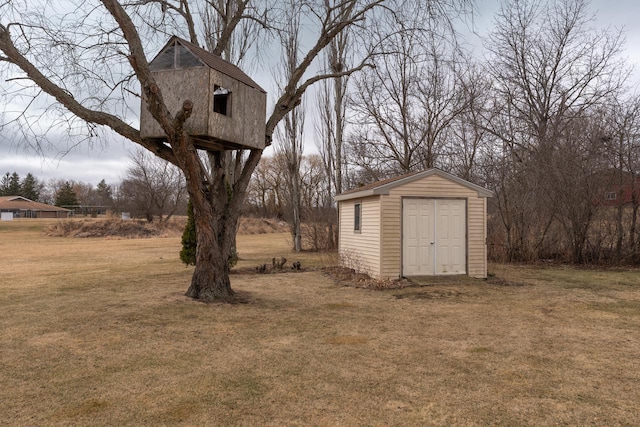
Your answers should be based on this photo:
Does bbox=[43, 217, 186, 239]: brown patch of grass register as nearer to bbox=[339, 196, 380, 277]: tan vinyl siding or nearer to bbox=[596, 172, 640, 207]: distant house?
bbox=[339, 196, 380, 277]: tan vinyl siding

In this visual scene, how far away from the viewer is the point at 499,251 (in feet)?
51.3

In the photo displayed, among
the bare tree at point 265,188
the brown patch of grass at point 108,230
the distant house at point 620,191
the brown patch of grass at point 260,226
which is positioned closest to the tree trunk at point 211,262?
the distant house at point 620,191

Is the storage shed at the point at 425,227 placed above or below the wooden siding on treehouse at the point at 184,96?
below

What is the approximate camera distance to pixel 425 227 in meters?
10.6

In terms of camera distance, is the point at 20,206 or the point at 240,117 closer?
the point at 240,117

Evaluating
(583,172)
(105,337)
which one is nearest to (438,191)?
(583,172)

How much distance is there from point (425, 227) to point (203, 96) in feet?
20.0

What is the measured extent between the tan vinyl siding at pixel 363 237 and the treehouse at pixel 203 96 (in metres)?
3.81

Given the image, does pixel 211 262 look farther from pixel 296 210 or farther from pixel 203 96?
pixel 296 210

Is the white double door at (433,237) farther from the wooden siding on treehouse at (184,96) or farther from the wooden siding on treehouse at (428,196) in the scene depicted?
the wooden siding on treehouse at (184,96)

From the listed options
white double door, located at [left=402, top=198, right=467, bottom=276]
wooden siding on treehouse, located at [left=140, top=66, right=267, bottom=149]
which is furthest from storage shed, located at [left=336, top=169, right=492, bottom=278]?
wooden siding on treehouse, located at [left=140, top=66, right=267, bottom=149]

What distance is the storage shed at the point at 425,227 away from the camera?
1029 cm

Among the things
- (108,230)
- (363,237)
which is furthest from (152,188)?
(363,237)

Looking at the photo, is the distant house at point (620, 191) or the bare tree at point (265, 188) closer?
the distant house at point (620, 191)
